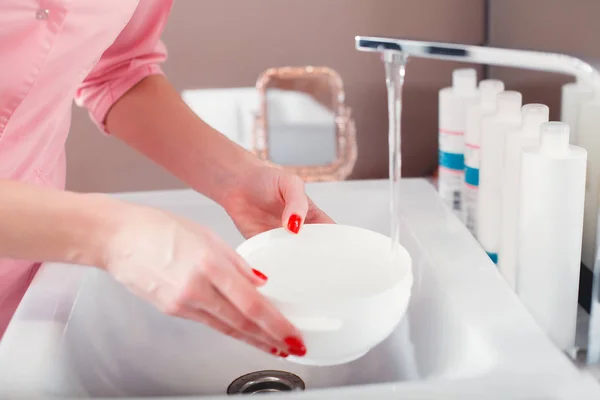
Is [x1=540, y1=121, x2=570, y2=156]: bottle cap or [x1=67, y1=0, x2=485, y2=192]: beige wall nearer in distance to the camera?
[x1=540, y1=121, x2=570, y2=156]: bottle cap

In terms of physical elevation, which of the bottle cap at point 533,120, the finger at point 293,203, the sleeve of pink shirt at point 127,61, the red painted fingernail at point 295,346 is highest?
the sleeve of pink shirt at point 127,61

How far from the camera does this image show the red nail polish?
0.69 m

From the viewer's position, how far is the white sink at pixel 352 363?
55 cm

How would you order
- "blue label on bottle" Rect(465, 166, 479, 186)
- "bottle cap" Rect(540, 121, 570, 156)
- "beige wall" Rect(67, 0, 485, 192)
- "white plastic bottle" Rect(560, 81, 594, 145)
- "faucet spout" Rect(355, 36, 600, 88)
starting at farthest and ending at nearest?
"beige wall" Rect(67, 0, 485, 192)
"blue label on bottle" Rect(465, 166, 479, 186)
"white plastic bottle" Rect(560, 81, 594, 145)
"bottle cap" Rect(540, 121, 570, 156)
"faucet spout" Rect(355, 36, 600, 88)

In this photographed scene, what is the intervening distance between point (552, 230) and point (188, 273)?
32cm

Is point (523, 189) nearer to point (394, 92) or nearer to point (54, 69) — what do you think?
point (394, 92)

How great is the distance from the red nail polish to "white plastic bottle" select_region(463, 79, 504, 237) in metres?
0.24

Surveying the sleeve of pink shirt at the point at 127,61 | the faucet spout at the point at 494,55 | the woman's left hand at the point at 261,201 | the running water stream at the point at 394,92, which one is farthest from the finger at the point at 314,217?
the sleeve of pink shirt at the point at 127,61

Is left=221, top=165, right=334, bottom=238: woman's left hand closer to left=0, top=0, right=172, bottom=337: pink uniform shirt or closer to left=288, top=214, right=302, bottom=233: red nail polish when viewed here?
left=288, top=214, right=302, bottom=233: red nail polish

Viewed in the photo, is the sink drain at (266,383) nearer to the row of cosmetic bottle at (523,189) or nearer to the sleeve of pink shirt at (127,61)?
the row of cosmetic bottle at (523,189)

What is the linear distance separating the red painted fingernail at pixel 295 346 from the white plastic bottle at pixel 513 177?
0.24 meters

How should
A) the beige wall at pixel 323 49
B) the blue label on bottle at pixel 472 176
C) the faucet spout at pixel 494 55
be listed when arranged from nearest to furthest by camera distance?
1. the faucet spout at pixel 494 55
2. the blue label on bottle at pixel 472 176
3. the beige wall at pixel 323 49

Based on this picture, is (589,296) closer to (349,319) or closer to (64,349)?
(349,319)

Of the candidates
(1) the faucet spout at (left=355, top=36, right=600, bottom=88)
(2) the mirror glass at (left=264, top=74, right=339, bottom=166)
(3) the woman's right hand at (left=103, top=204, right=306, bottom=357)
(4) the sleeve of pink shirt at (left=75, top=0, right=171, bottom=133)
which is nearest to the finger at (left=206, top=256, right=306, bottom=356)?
(3) the woman's right hand at (left=103, top=204, right=306, bottom=357)
